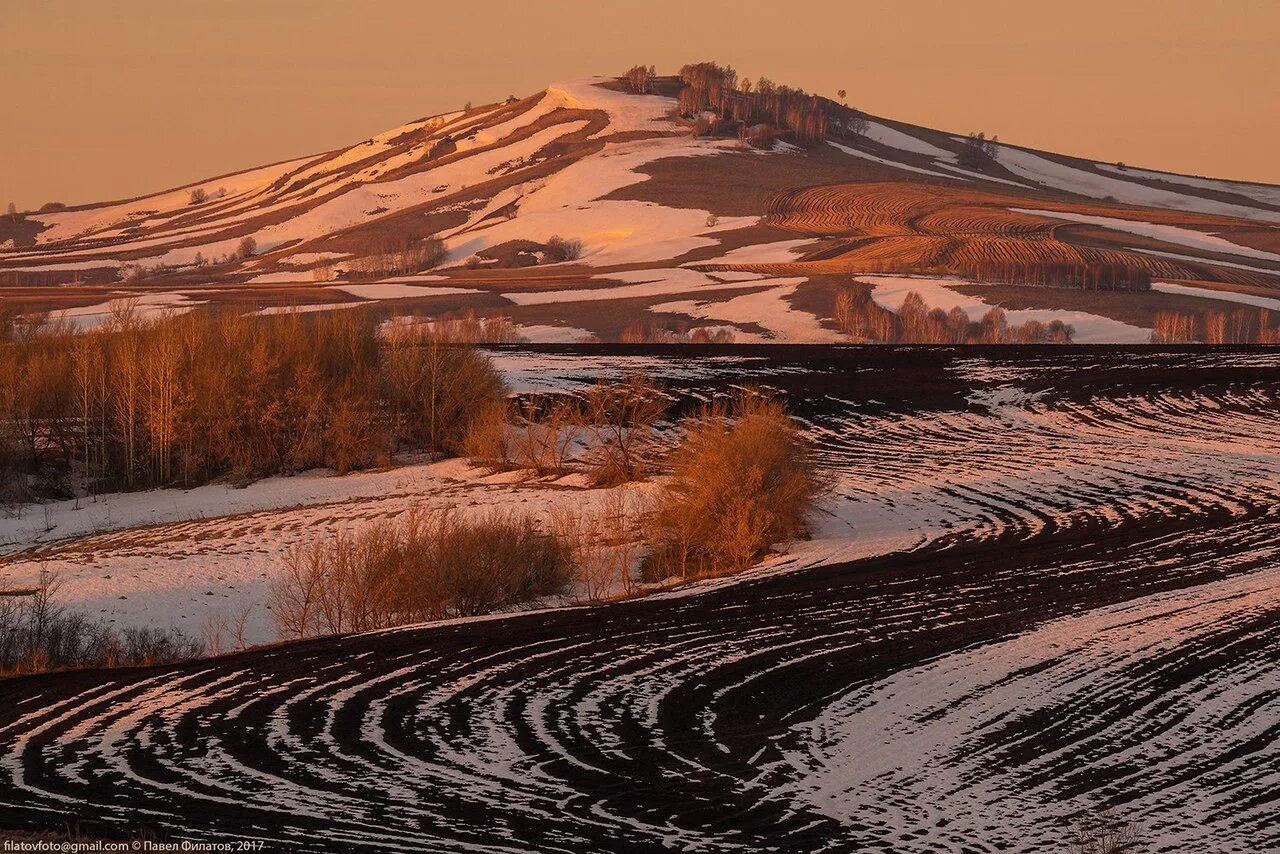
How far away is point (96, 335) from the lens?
5078 centimetres

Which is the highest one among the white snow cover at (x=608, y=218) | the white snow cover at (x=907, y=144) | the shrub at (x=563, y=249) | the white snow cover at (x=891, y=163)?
the white snow cover at (x=907, y=144)

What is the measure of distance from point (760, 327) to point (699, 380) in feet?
105

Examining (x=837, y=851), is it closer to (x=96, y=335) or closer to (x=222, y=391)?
(x=222, y=391)

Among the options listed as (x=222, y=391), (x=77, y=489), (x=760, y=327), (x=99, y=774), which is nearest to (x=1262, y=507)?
(x=99, y=774)

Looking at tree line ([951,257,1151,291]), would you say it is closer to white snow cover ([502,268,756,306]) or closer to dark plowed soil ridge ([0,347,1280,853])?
white snow cover ([502,268,756,306])

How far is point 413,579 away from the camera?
28.6 metres

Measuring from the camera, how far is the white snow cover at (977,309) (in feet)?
269

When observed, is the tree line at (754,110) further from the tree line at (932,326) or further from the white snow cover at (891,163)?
the tree line at (932,326)

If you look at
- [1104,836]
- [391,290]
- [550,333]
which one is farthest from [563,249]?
[1104,836]

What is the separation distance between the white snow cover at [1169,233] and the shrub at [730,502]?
324 ft

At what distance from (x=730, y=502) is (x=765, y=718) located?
562 inches

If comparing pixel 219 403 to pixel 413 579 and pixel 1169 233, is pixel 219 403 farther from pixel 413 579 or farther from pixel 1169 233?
pixel 1169 233

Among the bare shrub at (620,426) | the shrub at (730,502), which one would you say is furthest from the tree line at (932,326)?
the shrub at (730,502)

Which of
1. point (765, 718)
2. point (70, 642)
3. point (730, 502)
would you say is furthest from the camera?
point (730, 502)
